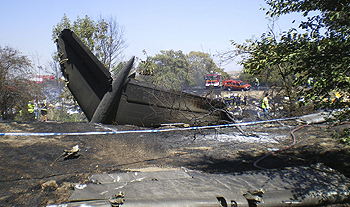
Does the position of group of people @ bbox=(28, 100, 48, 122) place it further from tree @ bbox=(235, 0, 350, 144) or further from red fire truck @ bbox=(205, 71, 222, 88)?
tree @ bbox=(235, 0, 350, 144)

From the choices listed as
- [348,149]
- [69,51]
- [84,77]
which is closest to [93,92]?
[84,77]

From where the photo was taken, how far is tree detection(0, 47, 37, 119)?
553 inches

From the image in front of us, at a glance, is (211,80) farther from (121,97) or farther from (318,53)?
(318,53)

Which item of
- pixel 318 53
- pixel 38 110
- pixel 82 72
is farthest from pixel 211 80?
pixel 38 110

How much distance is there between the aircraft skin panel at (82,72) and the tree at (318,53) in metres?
5.91

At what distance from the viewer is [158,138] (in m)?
8.61

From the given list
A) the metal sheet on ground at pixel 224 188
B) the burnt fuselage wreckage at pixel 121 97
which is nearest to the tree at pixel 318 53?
the metal sheet on ground at pixel 224 188

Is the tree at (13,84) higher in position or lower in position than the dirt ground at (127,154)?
higher

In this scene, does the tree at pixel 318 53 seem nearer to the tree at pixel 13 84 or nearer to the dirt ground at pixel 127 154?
the dirt ground at pixel 127 154

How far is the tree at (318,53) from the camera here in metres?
3.71

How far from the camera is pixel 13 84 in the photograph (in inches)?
573

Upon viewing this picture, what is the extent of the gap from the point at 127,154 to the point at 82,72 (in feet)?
12.4

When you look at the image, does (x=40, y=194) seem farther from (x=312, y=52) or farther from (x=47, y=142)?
(x=312, y=52)

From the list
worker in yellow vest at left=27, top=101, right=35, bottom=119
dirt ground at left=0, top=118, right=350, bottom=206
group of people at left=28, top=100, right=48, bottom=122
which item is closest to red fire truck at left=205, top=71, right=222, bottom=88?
dirt ground at left=0, top=118, right=350, bottom=206
